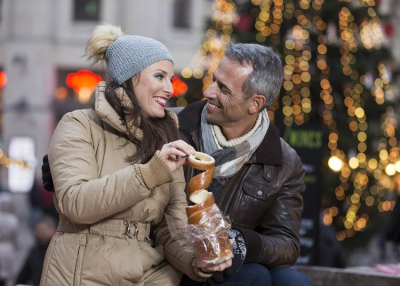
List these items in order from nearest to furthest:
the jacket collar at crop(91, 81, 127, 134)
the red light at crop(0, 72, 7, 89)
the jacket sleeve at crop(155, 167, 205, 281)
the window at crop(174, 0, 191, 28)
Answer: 1. the jacket collar at crop(91, 81, 127, 134)
2. the jacket sleeve at crop(155, 167, 205, 281)
3. the red light at crop(0, 72, 7, 89)
4. the window at crop(174, 0, 191, 28)

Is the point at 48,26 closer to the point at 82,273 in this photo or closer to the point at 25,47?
the point at 25,47

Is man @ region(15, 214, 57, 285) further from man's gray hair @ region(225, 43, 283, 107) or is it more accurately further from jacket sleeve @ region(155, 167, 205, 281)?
jacket sleeve @ region(155, 167, 205, 281)

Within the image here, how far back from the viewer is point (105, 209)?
3465 mm

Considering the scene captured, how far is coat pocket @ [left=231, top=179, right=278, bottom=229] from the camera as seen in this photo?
14.2 feet

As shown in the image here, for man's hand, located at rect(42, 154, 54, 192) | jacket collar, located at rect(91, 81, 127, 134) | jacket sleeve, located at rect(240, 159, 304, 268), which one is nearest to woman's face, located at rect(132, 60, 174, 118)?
jacket collar, located at rect(91, 81, 127, 134)

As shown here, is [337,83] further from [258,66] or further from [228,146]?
[228,146]

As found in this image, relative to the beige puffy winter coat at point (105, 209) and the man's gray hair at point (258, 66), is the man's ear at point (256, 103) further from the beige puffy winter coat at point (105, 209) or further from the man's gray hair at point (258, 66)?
the beige puffy winter coat at point (105, 209)

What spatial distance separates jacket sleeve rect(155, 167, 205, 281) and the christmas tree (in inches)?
251

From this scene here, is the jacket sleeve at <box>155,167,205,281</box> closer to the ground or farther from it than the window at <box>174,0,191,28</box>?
farther from it

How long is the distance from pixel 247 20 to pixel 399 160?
8.48 feet

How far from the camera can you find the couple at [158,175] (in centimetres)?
354

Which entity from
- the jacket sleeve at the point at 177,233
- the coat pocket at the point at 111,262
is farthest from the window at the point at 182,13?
the coat pocket at the point at 111,262

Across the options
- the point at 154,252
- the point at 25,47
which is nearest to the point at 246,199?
the point at 154,252

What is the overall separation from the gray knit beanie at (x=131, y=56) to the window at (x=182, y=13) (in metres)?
23.1
